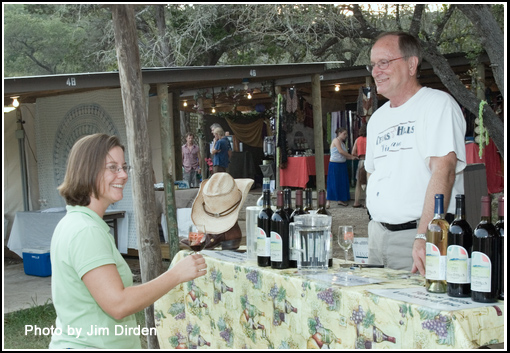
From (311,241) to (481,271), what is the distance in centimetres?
83

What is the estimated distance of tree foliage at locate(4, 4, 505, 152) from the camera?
8625mm

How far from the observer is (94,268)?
1900mm

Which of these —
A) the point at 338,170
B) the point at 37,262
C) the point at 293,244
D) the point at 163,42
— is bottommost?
the point at 37,262

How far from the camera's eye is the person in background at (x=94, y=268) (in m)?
1.91

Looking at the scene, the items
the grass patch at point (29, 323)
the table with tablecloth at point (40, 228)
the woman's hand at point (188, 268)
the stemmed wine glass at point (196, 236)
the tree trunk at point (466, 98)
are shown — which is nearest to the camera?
the woman's hand at point (188, 268)

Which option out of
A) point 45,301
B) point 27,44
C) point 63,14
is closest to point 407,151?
point 45,301

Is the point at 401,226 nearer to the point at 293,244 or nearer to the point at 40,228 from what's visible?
the point at 293,244

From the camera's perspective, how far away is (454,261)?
189 cm

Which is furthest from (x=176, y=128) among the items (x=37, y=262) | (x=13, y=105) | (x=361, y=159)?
(x=361, y=159)

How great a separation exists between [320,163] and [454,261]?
6707 millimetres

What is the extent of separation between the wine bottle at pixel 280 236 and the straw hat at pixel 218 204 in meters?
0.90

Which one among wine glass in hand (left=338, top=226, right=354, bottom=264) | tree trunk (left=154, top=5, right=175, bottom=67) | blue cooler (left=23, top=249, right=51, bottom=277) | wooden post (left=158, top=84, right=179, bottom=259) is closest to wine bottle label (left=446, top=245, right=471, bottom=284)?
wine glass in hand (left=338, top=226, right=354, bottom=264)

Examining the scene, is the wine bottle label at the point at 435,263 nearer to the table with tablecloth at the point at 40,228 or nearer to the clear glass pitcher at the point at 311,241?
the clear glass pitcher at the point at 311,241

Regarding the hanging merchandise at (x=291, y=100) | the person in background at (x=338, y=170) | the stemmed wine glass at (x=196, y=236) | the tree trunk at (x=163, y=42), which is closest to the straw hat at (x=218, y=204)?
the stemmed wine glass at (x=196, y=236)
